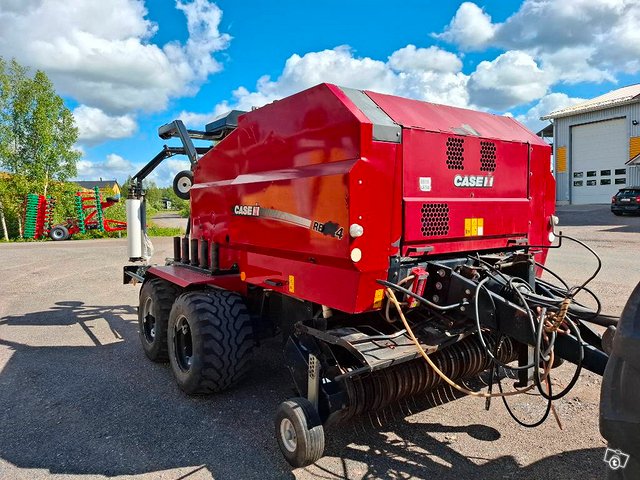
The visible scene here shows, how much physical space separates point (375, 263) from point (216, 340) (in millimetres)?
1610

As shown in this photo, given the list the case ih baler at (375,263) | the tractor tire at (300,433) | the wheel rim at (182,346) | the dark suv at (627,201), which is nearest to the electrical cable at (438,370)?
the case ih baler at (375,263)

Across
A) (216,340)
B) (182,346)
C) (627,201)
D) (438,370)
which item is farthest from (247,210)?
(627,201)

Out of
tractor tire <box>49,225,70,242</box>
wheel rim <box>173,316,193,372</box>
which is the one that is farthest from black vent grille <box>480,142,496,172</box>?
tractor tire <box>49,225,70,242</box>

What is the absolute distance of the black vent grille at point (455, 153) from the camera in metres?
3.30

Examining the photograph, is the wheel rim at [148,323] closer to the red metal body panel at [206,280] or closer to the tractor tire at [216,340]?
the red metal body panel at [206,280]

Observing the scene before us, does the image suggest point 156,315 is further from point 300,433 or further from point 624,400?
point 624,400

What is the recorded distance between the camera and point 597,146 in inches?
1151

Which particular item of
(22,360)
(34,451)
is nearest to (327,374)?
(34,451)

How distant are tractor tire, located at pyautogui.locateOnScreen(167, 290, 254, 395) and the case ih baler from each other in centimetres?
1

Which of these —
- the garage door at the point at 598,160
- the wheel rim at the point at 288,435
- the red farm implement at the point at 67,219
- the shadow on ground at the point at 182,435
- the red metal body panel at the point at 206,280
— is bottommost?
the shadow on ground at the point at 182,435

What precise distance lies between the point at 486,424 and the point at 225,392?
2154 millimetres

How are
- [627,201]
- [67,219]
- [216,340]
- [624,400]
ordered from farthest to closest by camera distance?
[67,219] < [627,201] < [216,340] < [624,400]

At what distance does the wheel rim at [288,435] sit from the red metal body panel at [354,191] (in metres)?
0.79

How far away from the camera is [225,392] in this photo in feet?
13.9
